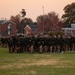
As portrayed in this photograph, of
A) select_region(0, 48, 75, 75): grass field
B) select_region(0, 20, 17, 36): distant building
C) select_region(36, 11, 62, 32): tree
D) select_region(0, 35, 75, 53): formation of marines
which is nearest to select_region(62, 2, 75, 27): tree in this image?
select_region(36, 11, 62, 32): tree

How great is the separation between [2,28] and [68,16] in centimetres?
2358

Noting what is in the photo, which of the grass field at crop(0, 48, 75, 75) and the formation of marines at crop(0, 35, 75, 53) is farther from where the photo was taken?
the formation of marines at crop(0, 35, 75, 53)

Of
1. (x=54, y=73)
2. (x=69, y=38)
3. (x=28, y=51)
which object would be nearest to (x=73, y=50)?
(x=69, y=38)

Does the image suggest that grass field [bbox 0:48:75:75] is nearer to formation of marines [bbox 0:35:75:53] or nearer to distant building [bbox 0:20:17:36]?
A: formation of marines [bbox 0:35:75:53]

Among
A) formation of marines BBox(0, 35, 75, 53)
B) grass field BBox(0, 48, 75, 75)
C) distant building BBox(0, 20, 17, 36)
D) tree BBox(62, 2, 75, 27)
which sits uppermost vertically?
tree BBox(62, 2, 75, 27)

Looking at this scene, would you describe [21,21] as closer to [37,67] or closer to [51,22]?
[51,22]

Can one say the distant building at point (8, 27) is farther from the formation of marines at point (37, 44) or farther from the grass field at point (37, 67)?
the grass field at point (37, 67)

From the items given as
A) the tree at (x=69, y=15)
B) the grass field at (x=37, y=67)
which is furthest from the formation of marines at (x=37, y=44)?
the tree at (x=69, y=15)

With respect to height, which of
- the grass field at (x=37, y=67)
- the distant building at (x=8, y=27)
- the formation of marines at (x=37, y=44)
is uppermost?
the distant building at (x=8, y=27)

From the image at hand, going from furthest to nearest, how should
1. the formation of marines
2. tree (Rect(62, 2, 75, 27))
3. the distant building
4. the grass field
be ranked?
the distant building
tree (Rect(62, 2, 75, 27))
the formation of marines
the grass field

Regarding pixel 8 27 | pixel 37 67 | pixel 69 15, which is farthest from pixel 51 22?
pixel 37 67

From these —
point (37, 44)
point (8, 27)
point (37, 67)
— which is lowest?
point (37, 67)

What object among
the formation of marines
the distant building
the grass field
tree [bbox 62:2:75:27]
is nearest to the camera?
the grass field

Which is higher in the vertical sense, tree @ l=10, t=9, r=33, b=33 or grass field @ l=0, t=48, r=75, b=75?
tree @ l=10, t=9, r=33, b=33
